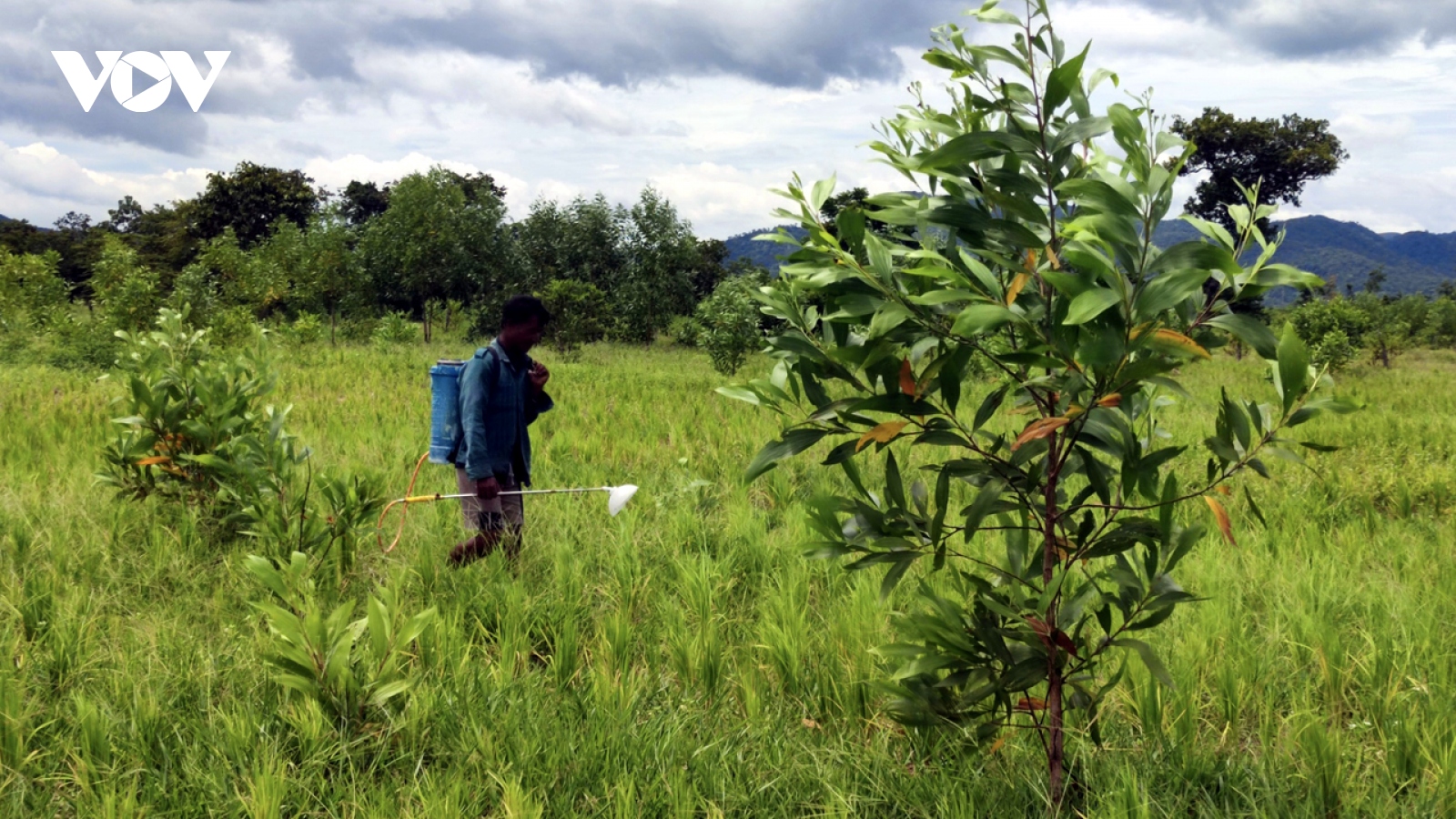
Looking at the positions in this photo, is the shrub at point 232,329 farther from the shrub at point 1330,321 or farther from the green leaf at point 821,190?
the shrub at point 1330,321

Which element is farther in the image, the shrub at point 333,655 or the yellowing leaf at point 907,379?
the shrub at point 333,655

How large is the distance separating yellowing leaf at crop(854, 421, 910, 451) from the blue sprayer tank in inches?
120

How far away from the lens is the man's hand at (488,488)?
4211 millimetres

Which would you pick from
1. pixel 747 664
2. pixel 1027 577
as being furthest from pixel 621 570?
pixel 1027 577

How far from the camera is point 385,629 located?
2723 mm

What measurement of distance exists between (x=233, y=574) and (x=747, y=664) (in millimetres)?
2684

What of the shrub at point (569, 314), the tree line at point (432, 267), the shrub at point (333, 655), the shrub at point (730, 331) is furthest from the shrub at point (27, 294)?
the shrub at point (333, 655)

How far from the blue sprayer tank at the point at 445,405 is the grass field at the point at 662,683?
50cm

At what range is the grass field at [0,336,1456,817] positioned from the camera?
241 centimetres

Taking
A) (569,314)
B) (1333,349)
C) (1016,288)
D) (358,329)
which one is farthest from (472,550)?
(358,329)

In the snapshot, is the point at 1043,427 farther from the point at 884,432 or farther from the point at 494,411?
the point at 494,411

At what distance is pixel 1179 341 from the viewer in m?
1.61

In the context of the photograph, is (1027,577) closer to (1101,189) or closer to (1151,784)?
(1151,784)

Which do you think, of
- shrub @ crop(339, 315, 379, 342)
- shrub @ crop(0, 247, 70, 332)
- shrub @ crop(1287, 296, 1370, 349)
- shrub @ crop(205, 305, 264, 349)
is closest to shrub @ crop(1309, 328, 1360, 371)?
shrub @ crop(1287, 296, 1370, 349)
